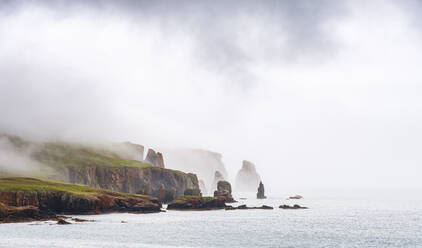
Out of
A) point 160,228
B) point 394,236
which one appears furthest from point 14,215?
point 394,236

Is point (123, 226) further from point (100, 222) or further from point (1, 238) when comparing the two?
point (1, 238)

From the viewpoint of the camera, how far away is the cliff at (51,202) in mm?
135875

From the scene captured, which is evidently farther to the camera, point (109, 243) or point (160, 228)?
point (160, 228)

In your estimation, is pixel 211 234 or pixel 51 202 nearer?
pixel 211 234

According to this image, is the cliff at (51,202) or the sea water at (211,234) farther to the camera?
the cliff at (51,202)

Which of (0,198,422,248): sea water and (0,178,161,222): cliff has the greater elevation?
(0,178,161,222): cliff

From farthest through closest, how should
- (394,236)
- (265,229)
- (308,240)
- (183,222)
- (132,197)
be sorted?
1. (132,197)
2. (183,222)
3. (265,229)
4. (394,236)
5. (308,240)

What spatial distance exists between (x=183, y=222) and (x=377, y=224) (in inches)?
2447

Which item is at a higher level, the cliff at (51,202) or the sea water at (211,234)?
the cliff at (51,202)

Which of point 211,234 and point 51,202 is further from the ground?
point 51,202

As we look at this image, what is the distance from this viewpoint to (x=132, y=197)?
191375mm

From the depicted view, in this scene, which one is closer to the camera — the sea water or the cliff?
the sea water

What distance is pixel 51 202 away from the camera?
160 metres

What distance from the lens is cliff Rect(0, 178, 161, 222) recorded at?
13588 cm
